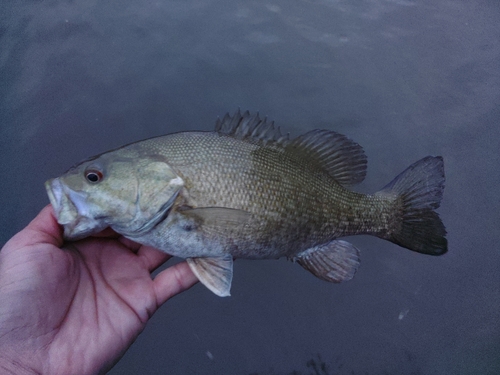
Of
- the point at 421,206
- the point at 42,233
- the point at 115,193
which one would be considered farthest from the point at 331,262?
the point at 42,233

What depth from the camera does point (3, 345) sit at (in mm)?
1534

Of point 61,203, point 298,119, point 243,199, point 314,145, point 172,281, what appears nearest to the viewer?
point 61,203

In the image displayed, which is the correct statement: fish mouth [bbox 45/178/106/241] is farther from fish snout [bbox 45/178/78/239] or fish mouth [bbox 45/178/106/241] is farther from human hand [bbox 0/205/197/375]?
human hand [bbox 0/205/197/375]

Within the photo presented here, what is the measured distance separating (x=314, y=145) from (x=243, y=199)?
56 cm

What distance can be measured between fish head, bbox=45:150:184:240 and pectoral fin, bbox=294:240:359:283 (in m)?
0.85

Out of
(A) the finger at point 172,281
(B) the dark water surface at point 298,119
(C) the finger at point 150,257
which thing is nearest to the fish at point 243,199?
(A) the finger at point 172,281

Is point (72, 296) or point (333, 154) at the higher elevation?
point (333, 154)

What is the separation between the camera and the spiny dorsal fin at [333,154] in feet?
7.04

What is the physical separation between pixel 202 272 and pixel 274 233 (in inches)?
15.5

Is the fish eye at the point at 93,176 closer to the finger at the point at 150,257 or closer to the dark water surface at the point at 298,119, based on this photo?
the finger at the point at 150,257

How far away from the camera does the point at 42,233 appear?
5.79ft

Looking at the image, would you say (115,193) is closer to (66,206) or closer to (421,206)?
(66,206)

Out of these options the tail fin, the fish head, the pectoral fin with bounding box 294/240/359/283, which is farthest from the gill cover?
the tail fin

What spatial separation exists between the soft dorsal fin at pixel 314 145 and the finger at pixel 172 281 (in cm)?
74
